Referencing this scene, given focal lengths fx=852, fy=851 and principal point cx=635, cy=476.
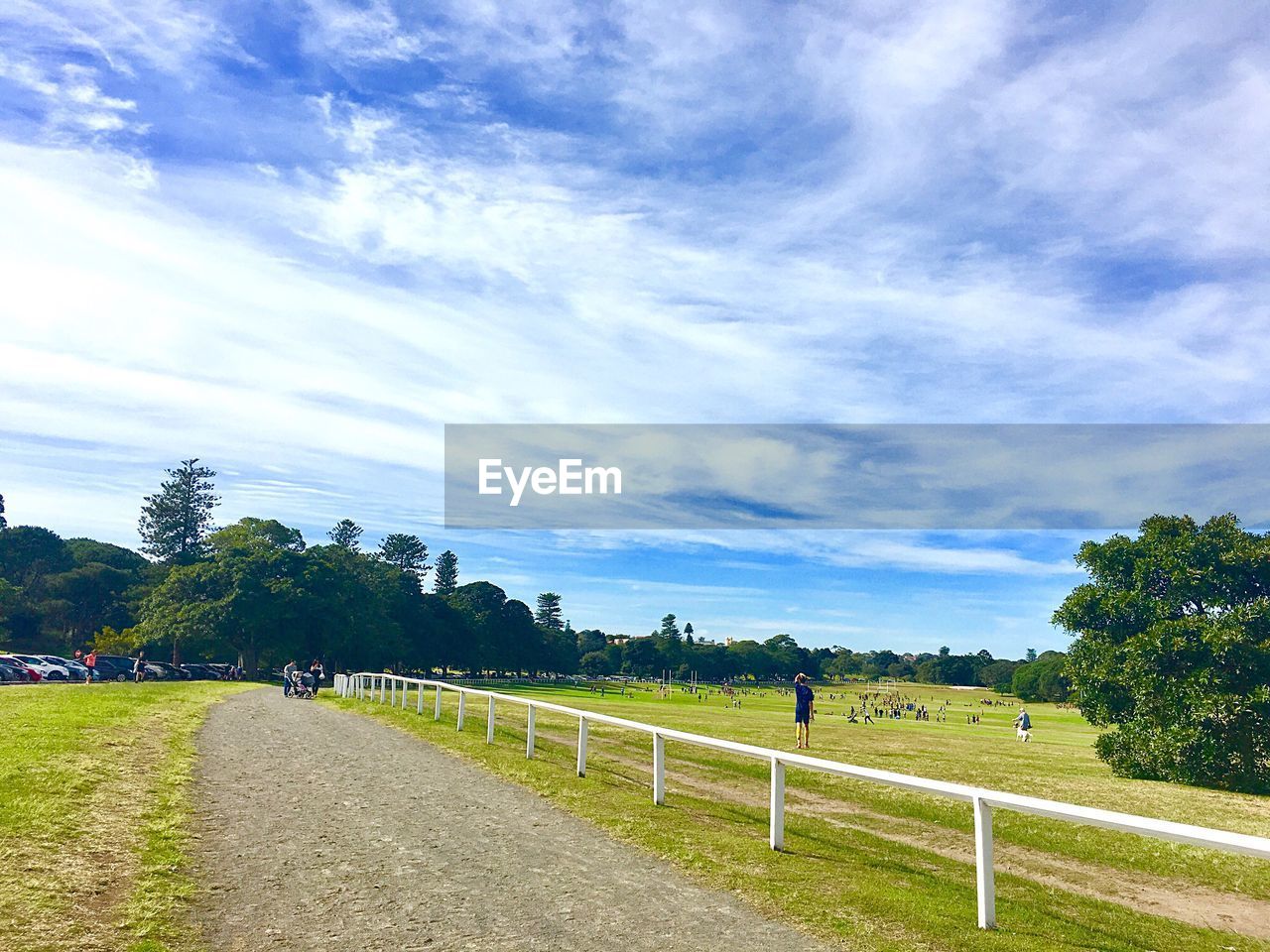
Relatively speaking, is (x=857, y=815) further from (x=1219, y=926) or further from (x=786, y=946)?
(x=786, y=946)

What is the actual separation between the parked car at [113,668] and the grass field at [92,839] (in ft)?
136

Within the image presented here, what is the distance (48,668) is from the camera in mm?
47844

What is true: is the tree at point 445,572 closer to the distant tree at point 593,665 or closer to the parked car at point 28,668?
→ the distant tree at point 593,665

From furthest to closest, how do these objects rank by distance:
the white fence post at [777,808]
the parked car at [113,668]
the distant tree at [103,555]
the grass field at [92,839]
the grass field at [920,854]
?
the distant tree at [103,555] → the parked car at [113,668] → the white fence post at [777,808] → the grass field at [920,854] → the grass field at [92,839]

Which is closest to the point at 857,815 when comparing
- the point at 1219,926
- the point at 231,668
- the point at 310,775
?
the point at 1219,926

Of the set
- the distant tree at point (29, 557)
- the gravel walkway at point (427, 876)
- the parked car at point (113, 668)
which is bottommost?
the parked car at point (113, 668)

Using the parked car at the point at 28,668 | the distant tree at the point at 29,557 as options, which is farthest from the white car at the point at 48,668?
the distant tree at the point at 29,557

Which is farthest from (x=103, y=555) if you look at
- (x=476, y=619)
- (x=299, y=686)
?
(x=299, y=686)

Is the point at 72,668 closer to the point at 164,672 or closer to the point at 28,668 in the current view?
the point at 28,668

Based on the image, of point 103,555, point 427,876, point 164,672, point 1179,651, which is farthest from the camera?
point 103,555

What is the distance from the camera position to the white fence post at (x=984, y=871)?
688 centimetres

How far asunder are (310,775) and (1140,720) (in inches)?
770

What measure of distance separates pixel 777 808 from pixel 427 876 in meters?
3.83

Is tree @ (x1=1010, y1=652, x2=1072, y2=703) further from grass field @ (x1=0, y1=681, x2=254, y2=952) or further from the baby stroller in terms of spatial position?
grass field @ (x1=0, y1=681, x2=254, y2=952)
